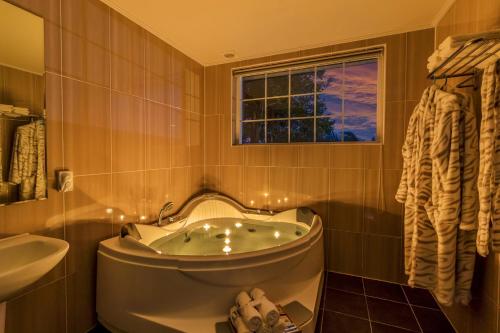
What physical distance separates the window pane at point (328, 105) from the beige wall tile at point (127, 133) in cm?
175

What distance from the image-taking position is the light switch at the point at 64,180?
1469 mm

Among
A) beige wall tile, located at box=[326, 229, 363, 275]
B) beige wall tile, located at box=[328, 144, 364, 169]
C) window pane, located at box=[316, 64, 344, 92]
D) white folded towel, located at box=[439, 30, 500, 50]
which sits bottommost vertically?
beige wall tile, located at box=[326, 229, 363, 275]

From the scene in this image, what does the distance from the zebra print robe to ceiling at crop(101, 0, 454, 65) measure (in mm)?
900

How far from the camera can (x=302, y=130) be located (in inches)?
105

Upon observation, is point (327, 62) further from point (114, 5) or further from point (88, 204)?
point (88, 204)

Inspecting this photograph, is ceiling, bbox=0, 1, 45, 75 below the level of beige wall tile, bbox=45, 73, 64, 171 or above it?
above

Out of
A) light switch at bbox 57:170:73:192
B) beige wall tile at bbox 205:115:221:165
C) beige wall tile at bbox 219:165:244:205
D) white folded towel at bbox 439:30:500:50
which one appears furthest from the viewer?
beige wall tile at bbox 205:115:221:165

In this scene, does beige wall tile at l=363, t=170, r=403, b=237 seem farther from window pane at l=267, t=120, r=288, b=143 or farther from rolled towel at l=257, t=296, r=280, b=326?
rolled towel at l=257, t=296, r=280, b=326

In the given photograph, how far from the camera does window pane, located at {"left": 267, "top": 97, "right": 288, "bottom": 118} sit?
274 centimetres

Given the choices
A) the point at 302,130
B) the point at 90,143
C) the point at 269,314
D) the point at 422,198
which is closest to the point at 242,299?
the point at 269,314

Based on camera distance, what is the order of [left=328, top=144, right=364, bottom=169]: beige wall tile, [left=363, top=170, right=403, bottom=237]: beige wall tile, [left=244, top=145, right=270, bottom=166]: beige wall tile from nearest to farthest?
[left=363, top=170, right=403, bottom=237]: beige wall tile < [left=328, top=144, right=364, bottom=169]: beige wall tile < [left=244, top=145, right=270, bottom=166]: beige wall tile

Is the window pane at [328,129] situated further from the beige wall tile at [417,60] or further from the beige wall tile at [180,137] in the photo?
the beige wall tile at [180,137]

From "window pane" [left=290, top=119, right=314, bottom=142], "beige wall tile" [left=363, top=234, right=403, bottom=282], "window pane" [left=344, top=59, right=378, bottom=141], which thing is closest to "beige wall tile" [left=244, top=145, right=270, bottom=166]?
"window pane" [left=290, top=119, right=314, bottom=142]

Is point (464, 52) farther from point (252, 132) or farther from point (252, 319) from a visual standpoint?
point (252, 132)
